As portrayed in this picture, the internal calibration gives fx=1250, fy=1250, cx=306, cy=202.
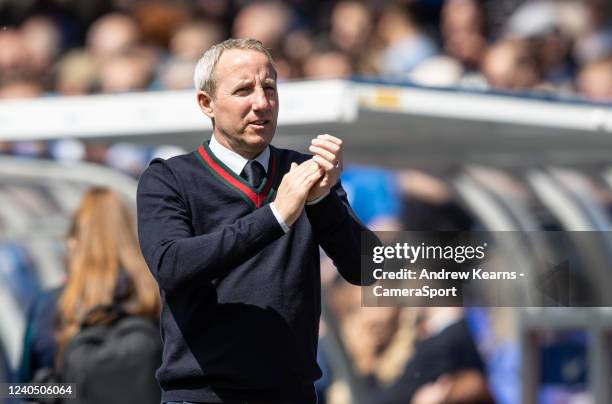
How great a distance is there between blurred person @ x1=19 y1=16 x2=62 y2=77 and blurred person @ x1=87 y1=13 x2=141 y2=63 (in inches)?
10.1

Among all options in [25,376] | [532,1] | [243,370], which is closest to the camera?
[243,370]

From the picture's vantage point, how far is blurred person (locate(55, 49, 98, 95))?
682 centimetres

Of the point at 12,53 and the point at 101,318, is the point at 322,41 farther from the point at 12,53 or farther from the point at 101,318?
the point at 101,318

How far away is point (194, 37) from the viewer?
22.8 feet

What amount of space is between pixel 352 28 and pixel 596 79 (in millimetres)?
1360

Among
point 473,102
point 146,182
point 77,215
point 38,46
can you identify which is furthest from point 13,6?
point 146,182

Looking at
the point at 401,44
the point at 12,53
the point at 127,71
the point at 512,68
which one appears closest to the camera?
the point at 512,68

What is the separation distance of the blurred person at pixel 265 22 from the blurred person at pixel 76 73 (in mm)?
830

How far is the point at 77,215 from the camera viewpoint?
454 cm

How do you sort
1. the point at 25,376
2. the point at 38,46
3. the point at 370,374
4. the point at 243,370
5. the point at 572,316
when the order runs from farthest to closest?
the point at 38,46, the point at 370,374, the point at 572,316, the point at 25,376, the point at 243,370

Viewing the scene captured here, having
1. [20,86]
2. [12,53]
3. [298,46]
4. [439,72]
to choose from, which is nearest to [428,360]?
[439,72]

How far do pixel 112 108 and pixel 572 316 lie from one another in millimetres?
1928

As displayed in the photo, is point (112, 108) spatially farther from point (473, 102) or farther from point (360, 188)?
point (473, 102)

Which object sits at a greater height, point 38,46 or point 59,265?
point 38,46
